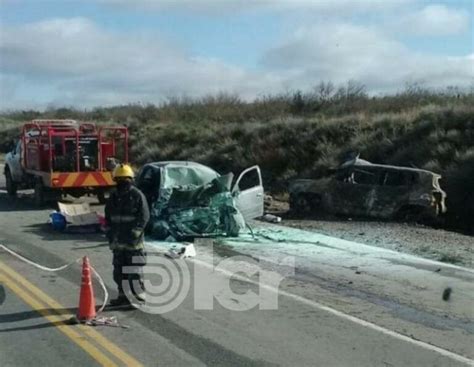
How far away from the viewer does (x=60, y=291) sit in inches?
370

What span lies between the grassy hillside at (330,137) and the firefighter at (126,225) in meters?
12.5

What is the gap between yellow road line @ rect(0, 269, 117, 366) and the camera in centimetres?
661

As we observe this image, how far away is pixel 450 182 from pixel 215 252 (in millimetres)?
10025

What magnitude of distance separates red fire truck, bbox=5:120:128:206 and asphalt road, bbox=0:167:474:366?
6.78 metres

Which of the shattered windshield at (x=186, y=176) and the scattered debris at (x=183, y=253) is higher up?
the shattered windshield at (x=186, y=176)

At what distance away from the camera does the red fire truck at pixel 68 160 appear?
2005 centimetres

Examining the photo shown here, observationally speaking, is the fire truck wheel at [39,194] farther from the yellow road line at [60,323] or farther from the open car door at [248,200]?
the yellow road line at [60,323]

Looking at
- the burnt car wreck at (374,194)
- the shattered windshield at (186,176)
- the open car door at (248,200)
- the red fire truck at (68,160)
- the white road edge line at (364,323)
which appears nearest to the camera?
the white road edge line at (364,323)

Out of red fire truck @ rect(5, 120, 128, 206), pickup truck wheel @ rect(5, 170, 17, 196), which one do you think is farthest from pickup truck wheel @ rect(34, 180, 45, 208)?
pickup truck wheel @ rect(5, 170, 17, 196)

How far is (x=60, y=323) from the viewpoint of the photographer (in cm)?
777

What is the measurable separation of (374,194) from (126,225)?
10561 millimetres

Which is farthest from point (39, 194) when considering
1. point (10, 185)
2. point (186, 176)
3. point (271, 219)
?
point (271, 219)

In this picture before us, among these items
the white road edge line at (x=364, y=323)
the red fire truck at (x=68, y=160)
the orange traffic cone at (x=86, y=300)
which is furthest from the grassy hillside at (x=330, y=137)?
the orange traffic cone at (x=86, y=300)

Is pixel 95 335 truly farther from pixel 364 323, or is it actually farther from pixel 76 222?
pixel 76 222
